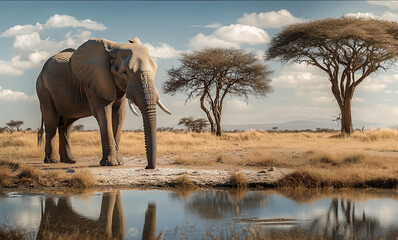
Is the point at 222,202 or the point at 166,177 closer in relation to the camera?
the point at 222,202

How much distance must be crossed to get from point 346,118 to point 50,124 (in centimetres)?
1856

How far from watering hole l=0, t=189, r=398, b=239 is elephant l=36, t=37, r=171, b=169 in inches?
93.3

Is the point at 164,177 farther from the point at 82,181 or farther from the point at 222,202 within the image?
the point at 222,202

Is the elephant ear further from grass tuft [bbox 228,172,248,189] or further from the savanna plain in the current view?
grass tuft [bbox 228,172,248,189]

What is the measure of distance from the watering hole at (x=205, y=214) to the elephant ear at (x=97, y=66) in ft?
11.0

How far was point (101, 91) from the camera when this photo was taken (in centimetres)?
1112

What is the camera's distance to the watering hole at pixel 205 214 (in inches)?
216

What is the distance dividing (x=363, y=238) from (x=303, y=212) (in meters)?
1.52

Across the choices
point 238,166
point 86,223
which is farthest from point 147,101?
point 86,223

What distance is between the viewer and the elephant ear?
1109 centimetres

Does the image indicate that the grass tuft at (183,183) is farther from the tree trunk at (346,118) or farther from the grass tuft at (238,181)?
the tree trunk at (346,118)

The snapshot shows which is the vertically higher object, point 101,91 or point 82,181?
point 101,91

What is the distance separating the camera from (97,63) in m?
11.2

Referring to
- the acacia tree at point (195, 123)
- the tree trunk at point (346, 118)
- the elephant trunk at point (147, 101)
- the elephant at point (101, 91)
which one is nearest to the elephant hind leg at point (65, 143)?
the elephant at point (101, 91)
